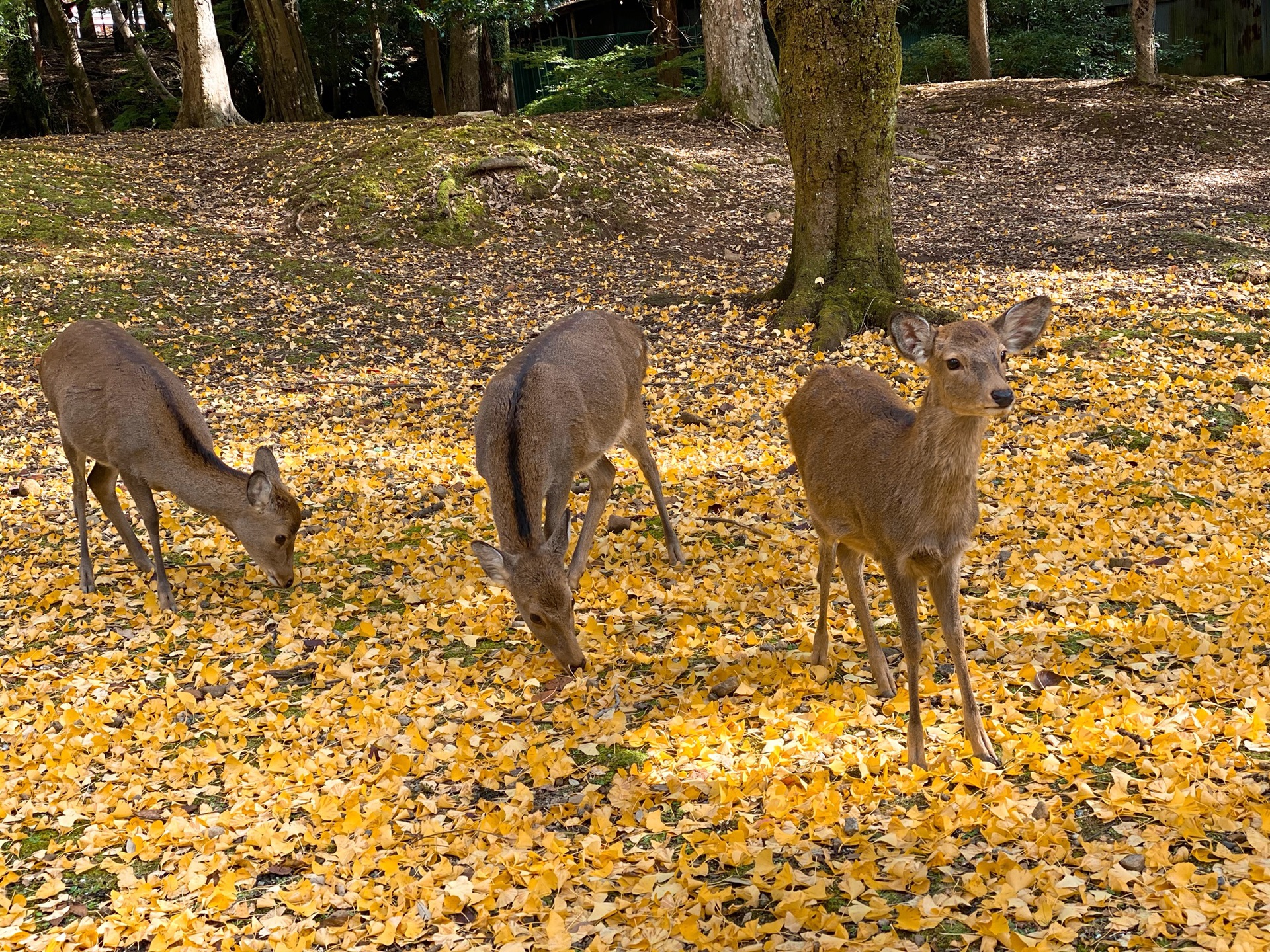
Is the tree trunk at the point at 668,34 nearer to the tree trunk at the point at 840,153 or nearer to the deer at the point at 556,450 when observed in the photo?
the tree trunk at the point at 840,153

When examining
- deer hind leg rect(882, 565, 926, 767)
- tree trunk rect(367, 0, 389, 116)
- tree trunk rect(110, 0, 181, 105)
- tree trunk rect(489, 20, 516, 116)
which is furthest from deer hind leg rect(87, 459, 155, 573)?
tree trunk rect(110, 0, 181, 105)

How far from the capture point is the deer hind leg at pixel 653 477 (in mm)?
7316

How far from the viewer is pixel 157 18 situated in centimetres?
3172

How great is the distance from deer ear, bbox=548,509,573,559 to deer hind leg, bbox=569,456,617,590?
1.85 feet

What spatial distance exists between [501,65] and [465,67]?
2174mm

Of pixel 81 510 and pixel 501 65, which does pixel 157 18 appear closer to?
pixel 501 65

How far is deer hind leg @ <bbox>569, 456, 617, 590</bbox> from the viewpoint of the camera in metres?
6.30

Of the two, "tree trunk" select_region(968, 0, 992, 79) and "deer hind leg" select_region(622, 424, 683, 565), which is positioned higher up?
"tree trunk" select_region(968, 0, 992, 79)

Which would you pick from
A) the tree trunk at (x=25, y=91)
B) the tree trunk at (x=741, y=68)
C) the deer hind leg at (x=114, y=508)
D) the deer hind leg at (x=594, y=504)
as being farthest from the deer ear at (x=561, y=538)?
the tree trunk at (x=25, y=91)

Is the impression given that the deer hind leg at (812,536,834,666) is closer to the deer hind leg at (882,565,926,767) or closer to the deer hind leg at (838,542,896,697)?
the deer hind leg at (838,542,896,697)

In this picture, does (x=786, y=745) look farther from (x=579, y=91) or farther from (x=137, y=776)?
(x=579, y=91)

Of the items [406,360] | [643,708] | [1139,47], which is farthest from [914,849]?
[1139,47]

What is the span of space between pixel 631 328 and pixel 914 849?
4447mm

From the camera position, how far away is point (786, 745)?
4984 millimetres
